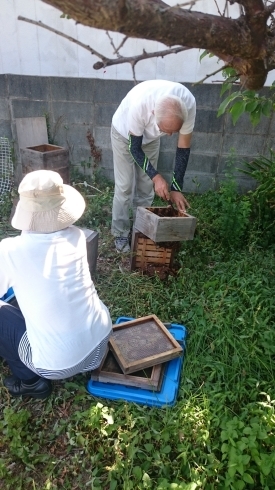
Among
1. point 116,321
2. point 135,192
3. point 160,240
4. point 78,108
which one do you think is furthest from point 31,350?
point 78,108

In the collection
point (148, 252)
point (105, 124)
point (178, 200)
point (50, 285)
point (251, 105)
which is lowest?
point (148, 252)

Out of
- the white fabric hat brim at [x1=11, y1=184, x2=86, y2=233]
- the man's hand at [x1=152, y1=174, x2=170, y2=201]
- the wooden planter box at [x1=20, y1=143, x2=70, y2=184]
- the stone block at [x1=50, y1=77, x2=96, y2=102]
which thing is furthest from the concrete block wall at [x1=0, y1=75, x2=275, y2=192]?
the white fabric hat brim at [x1=11, y1=184, x2=86, y2=233]

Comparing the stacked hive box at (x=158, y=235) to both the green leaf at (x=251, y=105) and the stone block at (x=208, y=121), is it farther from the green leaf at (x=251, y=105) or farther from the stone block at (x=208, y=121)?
the stone block at (x=208, y=121)

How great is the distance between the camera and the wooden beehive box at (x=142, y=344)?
2125 millimetres

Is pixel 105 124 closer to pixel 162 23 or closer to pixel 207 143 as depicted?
pixel 207 143

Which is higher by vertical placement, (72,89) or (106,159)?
(72,89)

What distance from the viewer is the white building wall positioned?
423 cm

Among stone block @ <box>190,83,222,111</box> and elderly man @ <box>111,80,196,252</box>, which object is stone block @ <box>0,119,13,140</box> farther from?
stone block @ <box>190,83,222,111</box>

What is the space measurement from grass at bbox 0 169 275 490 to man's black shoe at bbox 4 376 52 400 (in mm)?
52

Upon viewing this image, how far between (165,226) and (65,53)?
3165 mm

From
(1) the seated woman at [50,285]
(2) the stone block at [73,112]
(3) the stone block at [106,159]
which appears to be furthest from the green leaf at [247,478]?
(2) the stone block at [73,112]

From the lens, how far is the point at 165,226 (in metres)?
2.70

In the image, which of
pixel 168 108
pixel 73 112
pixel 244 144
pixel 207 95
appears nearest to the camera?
pixel 168 108

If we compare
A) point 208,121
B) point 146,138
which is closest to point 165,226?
point 146,138
